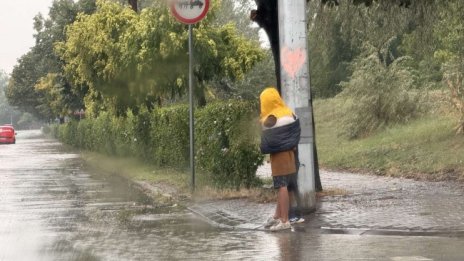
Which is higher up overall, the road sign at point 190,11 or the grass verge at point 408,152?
Result: the road sign at point 190,11

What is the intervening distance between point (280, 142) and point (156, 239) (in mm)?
1961

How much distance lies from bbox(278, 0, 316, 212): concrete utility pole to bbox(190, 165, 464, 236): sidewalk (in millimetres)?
530

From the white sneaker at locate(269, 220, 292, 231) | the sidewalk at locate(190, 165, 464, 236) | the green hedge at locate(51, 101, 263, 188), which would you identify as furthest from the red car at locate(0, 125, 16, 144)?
the white sneaker at locate(269, 220, 292, 231)

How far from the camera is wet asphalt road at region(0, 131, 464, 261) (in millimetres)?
7930

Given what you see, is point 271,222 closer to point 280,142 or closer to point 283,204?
point 283,204

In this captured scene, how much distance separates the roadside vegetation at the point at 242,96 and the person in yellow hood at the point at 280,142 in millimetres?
3729

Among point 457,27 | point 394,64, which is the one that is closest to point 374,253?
point 457,27

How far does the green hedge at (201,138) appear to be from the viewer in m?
13.7

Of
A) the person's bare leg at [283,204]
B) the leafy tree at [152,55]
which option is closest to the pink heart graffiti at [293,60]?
the person's bare leg at [283,204]

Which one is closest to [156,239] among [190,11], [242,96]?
[190,11]

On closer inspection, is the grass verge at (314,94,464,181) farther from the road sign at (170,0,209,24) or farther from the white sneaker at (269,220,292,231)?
the white sneaker at (269,220,292,231)

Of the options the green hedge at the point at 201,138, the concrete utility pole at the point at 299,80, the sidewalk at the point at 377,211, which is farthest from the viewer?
the green hedge at the point at 201,138

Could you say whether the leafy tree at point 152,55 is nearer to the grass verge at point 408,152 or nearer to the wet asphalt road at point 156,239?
the grass verge at point 408,152

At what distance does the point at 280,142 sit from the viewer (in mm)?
9578
